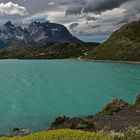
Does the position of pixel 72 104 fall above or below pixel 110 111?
below

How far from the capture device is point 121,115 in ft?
131

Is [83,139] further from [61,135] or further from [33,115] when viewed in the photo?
[33,115]

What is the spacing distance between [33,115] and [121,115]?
21.5 m

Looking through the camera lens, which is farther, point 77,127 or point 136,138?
point 77,127

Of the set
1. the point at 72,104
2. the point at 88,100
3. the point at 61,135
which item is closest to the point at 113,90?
the point at 88,100

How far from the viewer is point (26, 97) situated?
8494cm

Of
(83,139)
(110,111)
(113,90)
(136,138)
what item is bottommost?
(113,90)

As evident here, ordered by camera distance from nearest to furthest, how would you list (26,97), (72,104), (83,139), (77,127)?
(83,139)
(77,127)
(72,104)
(26,97)

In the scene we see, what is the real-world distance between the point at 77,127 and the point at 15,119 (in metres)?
24.3

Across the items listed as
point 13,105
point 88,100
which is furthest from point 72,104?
point 13,105

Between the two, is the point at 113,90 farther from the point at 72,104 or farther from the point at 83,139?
the point at 83,139

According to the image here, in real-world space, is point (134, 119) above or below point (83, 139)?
below

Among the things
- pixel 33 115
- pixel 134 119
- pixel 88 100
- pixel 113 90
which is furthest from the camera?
pixel 113 90

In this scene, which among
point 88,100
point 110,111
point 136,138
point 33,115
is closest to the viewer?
point 136,138
